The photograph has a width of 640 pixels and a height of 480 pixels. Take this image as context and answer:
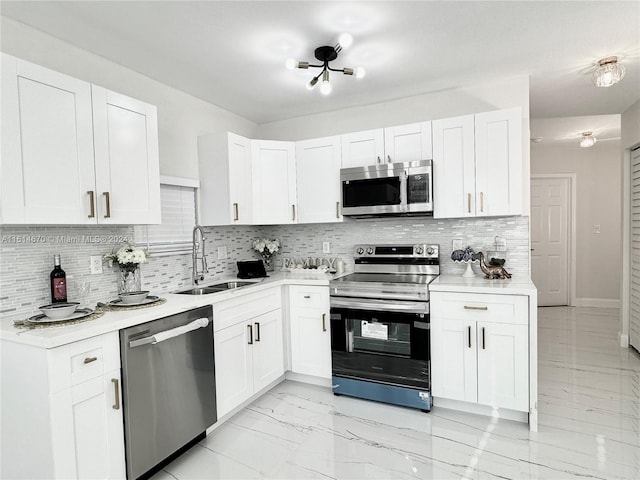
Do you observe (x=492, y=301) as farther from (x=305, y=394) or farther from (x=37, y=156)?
(x=37, y=156)

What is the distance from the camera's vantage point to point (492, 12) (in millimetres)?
2053

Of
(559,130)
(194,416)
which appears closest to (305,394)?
(194,416)

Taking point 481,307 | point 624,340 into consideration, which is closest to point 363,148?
point 481,307

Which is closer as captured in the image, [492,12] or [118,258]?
[492,12]

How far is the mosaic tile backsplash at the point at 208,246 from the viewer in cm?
199

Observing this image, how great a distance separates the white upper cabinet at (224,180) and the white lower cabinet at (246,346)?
75 cm

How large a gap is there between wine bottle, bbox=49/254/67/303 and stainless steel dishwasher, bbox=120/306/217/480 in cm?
56

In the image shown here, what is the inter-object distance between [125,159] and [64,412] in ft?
4.49

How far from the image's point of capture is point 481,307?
2537 millimetres

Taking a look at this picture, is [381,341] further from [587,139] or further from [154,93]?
[587,139]

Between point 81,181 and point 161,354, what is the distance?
3.34ft

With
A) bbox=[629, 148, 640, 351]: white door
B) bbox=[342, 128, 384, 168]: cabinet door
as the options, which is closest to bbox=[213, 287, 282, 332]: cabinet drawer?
bbox=[342, 128, 384, 168]: cabinet door

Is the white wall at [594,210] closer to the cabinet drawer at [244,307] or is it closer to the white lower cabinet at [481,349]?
the white lower cabinet at [481,349]

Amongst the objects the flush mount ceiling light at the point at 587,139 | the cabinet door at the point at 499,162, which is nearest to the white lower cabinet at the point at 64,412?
the cabinet door at the point at 499,162
